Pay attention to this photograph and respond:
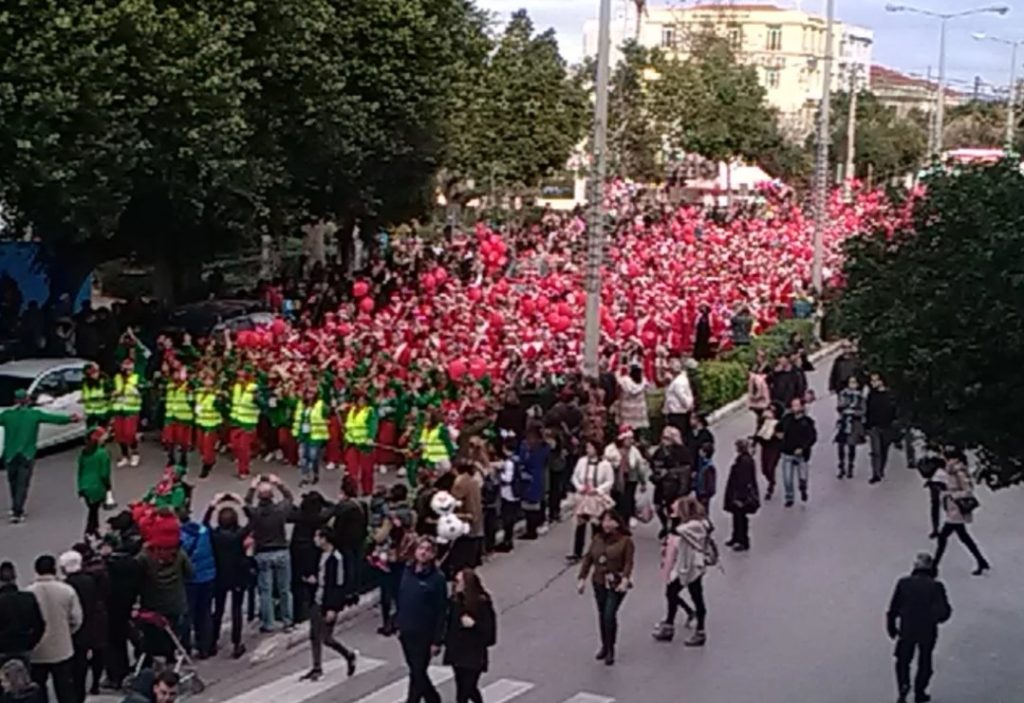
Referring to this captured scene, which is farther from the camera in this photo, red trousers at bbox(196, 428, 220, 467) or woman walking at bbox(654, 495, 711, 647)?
red trousers at bbox(196, 428, 220, 467)

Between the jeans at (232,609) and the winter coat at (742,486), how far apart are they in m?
6.08

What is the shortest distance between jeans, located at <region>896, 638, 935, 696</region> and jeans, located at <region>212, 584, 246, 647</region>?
5.47 meters

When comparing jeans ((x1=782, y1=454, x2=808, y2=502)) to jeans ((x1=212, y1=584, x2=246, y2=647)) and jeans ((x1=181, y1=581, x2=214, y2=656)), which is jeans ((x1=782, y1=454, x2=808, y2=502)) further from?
jeans ((x1=181, y1=581, x2=214, y2=656))

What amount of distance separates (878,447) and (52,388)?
1093 cm

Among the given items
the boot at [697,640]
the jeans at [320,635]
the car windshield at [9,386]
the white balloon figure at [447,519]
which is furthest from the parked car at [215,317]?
the jeans at [320,635]

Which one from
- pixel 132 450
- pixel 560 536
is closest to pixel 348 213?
pixel 132 450

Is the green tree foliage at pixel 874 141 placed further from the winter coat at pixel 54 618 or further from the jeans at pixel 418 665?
the winter coat at pixel 54 618

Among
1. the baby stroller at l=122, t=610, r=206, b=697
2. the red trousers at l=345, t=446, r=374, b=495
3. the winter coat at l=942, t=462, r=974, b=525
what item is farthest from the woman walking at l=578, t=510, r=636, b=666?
the red trousers at l=345, t=446, r=374, b=495

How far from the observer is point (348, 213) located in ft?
128

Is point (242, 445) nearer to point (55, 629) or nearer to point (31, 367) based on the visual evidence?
point (31, 367)

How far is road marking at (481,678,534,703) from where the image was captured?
48.8 feet

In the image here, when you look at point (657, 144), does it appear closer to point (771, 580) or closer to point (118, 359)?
point (118, 359)

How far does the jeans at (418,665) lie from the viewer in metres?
13.8

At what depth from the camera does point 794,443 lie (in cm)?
2238
